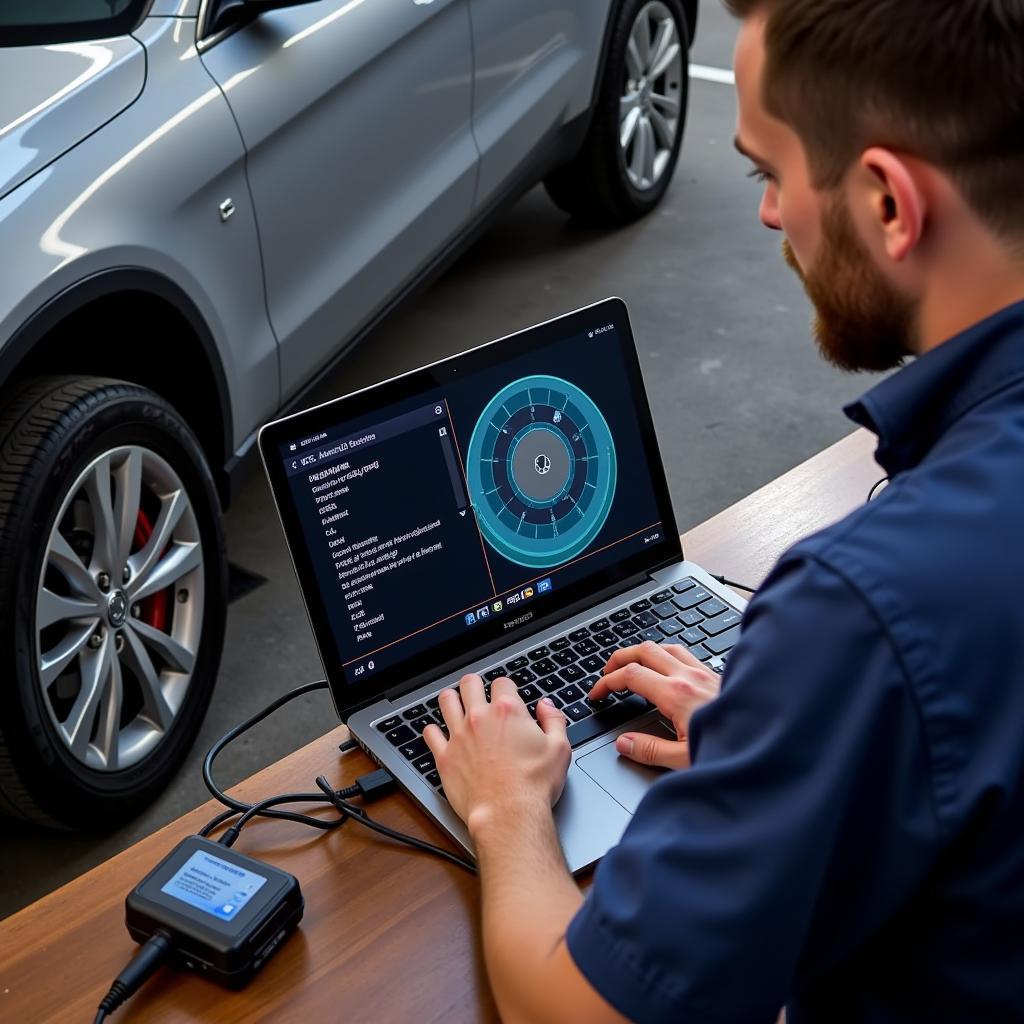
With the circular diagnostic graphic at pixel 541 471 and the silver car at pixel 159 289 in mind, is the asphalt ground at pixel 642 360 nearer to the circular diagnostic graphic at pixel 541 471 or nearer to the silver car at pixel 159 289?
the silver car at pixel 159 289

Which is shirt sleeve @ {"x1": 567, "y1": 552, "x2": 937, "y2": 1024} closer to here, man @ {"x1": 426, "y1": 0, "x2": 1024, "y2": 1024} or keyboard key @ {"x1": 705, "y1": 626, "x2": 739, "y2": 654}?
man @ {"x1": 426, "y1": 0, "x2": 1024, "y2": 1024}

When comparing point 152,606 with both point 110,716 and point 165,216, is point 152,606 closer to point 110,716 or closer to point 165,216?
point 110,716

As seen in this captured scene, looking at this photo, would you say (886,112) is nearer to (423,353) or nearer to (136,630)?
(136,630)

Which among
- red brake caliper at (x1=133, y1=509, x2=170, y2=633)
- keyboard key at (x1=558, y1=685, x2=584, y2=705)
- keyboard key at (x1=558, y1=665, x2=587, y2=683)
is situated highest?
keyboard key at (x1=558, y1=665, x2=587, y2=683)

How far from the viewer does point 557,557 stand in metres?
1.47

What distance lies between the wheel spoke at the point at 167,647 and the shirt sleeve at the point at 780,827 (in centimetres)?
153

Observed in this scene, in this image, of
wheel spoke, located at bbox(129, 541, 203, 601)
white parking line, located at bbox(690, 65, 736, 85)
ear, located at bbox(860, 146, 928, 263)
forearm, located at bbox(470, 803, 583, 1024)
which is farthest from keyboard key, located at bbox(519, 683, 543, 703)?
white parking line, located at bbox(690, 65, 736, 85)

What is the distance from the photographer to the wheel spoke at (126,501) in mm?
2172

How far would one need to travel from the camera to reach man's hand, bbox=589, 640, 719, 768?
1256mm

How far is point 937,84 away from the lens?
89 cm

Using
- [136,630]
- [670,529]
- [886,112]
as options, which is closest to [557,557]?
[670,529]

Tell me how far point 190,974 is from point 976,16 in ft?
3.00

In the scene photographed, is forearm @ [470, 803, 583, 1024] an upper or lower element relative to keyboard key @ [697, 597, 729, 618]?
upper

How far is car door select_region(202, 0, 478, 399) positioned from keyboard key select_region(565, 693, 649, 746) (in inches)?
55.8
